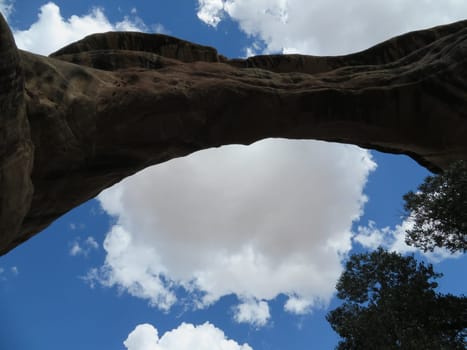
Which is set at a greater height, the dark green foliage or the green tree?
the dark green foliage

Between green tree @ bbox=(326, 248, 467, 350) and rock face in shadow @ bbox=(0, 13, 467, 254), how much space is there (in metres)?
5.28

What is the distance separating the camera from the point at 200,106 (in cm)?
1211

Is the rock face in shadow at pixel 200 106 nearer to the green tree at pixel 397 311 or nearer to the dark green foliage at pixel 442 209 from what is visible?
the dark green foliage at pixel 442 209

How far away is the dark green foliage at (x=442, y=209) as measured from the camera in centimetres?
1428

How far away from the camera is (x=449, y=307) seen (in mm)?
15750

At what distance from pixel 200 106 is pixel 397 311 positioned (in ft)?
39.4

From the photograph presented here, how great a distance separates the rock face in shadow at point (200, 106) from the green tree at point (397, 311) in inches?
208

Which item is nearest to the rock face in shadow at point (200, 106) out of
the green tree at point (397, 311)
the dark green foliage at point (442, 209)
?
the dark green foliage at point (442, 209)

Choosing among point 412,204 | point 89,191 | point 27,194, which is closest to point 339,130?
point 412,204

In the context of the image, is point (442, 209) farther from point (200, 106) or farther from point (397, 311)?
point (200, 106)

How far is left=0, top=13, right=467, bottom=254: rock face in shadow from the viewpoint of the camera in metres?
10.1

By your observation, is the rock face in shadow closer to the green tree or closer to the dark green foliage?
the dark green foliage

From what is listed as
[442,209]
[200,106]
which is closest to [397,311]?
[442,209]

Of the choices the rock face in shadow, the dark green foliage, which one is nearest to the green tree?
the dark green foliage
